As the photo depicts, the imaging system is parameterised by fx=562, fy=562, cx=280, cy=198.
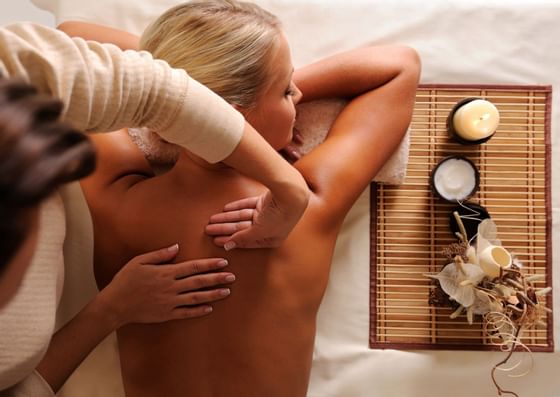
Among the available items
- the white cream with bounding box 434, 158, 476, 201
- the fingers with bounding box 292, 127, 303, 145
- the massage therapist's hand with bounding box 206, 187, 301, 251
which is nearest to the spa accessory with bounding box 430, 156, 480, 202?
the white cream with bounding box 434, 158, 476, 201

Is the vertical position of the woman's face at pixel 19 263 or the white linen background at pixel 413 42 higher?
the white linen background at pixel 413 42

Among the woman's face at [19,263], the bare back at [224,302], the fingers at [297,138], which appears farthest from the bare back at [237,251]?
the woman's face at [19,263]

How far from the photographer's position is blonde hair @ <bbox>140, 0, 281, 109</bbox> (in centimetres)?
110

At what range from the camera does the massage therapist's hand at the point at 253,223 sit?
3.59 feet

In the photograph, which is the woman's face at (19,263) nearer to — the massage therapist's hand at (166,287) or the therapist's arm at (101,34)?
the massage therapist's hand at (166,287)

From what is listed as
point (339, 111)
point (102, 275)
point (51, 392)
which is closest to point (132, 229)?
point (102, 275)

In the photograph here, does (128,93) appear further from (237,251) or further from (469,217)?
(469,217)

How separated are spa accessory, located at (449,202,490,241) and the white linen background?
0.23m

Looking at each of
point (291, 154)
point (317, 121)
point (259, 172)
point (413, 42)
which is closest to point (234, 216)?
point (259, 172)

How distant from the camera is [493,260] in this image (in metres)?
1.24

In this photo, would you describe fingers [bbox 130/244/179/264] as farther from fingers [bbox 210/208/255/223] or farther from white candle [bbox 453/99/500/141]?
white candle [bbox 453/99/500/141]

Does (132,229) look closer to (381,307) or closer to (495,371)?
(381,307)

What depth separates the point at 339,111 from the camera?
148 centimetres

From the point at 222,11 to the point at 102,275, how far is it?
68 centimetres
